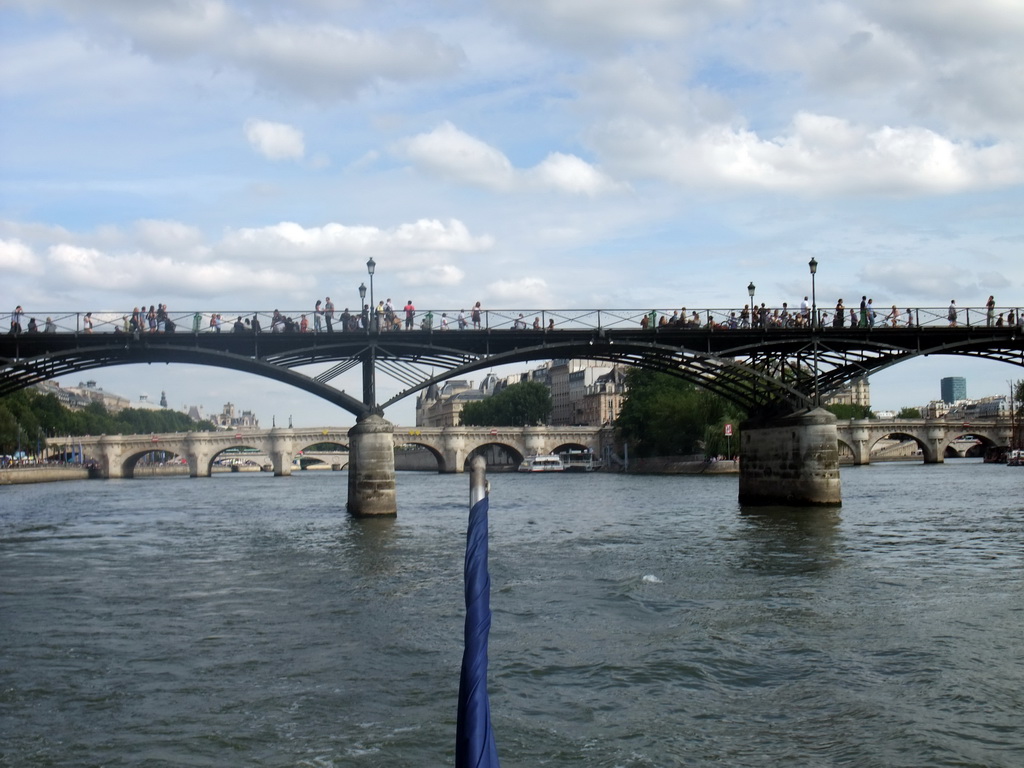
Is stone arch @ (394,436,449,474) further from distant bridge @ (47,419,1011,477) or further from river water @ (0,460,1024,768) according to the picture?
river water @ (0,460,1024,768)

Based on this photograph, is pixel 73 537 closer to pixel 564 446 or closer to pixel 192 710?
pixel 192 710

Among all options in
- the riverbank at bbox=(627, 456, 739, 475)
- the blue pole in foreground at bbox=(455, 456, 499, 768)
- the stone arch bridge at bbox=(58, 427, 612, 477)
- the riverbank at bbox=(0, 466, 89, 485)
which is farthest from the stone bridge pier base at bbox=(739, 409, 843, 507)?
the stone arch bridge at bbox=(58, 427, 612, 477)

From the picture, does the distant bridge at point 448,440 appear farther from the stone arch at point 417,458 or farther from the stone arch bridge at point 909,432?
the stone arch at point 417,458

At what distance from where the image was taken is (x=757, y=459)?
4988cm

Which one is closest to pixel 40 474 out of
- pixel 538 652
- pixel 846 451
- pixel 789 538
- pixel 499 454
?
pixel 499 454

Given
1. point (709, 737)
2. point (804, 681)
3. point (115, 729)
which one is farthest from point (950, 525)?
point (115, 729)

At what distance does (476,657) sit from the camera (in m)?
5.17

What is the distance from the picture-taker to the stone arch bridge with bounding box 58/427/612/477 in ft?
445

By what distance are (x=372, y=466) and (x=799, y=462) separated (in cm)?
1615

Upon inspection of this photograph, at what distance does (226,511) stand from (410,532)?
21.2 metres

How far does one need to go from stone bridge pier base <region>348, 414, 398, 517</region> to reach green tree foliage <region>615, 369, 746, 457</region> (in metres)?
52.8

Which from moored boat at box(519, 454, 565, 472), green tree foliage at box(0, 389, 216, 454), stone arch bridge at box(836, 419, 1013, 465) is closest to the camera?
green tree foliage at box(0, 389, 216, 454)

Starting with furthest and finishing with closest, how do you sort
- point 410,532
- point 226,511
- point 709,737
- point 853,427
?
point 853,427
point 226,511
point 410,532
point 709,737

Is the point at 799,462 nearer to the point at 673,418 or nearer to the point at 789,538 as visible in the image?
the point at 789,538
